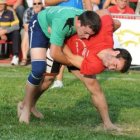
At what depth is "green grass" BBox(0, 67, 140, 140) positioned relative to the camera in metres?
6.83

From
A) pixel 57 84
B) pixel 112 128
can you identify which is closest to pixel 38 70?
pixel 112 128

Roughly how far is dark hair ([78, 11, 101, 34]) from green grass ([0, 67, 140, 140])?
112 centimetres

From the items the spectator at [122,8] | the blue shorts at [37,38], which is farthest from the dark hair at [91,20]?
the spectator at [122,8]

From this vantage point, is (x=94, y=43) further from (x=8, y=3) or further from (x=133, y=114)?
(x=8, y=3)

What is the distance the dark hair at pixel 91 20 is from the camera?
7.01m

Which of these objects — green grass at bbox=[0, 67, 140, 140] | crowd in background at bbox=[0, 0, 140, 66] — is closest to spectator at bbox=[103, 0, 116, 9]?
crowd in background at bbox=[0, 0, 140, 66]

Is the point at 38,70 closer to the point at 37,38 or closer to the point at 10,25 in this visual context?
the point at 37,38

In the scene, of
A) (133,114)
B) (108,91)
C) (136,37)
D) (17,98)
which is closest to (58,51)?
(133,114)

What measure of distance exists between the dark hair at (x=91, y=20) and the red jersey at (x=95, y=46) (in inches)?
4.5

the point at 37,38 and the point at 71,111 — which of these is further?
the point at 71,111

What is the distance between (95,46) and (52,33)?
19.3 inches

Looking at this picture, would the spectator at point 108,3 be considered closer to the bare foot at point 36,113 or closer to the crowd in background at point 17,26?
the crowd in background at point 17,26

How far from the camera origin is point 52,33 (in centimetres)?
713

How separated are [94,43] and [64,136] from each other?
45.3 inches
